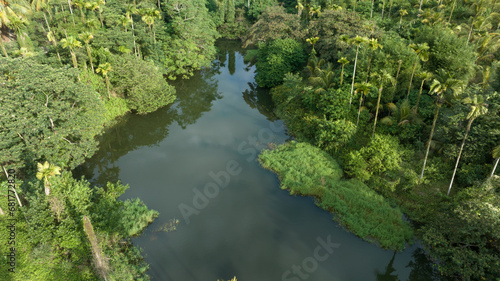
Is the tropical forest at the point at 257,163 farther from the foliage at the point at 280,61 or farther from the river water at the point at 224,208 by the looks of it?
the foliage at the point at 280,61

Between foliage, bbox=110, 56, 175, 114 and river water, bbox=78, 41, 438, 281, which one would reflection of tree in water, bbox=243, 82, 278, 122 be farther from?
foliage, bbox=110, 56, 175, 114

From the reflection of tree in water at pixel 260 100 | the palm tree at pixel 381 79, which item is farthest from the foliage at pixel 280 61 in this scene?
the palm tree at pixel 381 79

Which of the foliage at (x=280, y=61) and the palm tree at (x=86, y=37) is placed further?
the foliage at (x=280, y=61)

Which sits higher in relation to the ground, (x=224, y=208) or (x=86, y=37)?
(x=86, y=37)

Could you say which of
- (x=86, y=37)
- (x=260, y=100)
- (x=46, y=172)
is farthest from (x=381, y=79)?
(x=86, y=37)

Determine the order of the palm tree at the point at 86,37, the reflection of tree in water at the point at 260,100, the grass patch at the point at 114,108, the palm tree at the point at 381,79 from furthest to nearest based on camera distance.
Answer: the reflection of tree in water at the point at 260,100 < the grass patch at the point at 114,108 < the palm tree at the point at 86,37 < the palm tree at the point at 381,79

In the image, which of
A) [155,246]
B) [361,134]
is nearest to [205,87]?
[361,134]

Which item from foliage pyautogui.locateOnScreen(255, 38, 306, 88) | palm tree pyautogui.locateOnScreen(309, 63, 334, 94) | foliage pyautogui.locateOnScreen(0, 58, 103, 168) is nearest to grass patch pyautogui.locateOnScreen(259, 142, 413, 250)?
palm tree pyautogui.locateOnScreen(309, 63, 334, 94)

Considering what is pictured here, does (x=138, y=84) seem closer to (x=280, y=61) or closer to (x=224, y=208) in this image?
(x=224, y=208)
